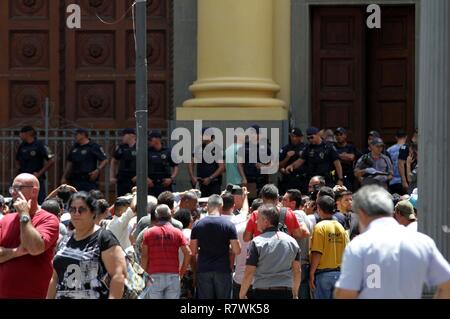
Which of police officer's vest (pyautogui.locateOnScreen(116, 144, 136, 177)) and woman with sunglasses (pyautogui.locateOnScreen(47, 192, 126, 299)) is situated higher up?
police officer's vest (pyautogui.locateOnScreen(116, 144, 136, 177))

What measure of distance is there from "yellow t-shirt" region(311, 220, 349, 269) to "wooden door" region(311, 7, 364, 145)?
847cm

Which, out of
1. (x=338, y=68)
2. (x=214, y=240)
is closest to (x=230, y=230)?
(x=214, y=240)

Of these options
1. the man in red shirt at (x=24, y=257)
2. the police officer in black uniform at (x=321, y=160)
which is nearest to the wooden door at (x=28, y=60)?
the police officer in black uniform at (x=321, y=160)

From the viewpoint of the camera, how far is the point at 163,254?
13852mm

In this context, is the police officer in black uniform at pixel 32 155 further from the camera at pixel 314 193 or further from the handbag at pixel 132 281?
the handbag at pixel 132 281

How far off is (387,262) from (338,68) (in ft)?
48.2

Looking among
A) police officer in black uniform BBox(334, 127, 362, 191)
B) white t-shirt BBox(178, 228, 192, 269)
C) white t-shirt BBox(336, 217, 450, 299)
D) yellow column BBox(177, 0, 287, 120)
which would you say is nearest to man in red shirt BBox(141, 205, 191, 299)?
white t-shirt BBox(178, 228, 192, 269)

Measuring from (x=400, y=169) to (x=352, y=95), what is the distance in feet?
10.2

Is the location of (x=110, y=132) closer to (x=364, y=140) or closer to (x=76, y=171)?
(x=76, y=171)

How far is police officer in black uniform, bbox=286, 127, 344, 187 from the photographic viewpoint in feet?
63.0

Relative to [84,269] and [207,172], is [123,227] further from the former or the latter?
[84,269]

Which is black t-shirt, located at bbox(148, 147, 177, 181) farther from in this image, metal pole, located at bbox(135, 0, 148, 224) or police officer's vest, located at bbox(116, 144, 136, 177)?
metal pole, located at bbox(135, 0, 148, 224)

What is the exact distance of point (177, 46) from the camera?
22.4 meters

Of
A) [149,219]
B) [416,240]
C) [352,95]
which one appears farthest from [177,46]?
[416,240]
